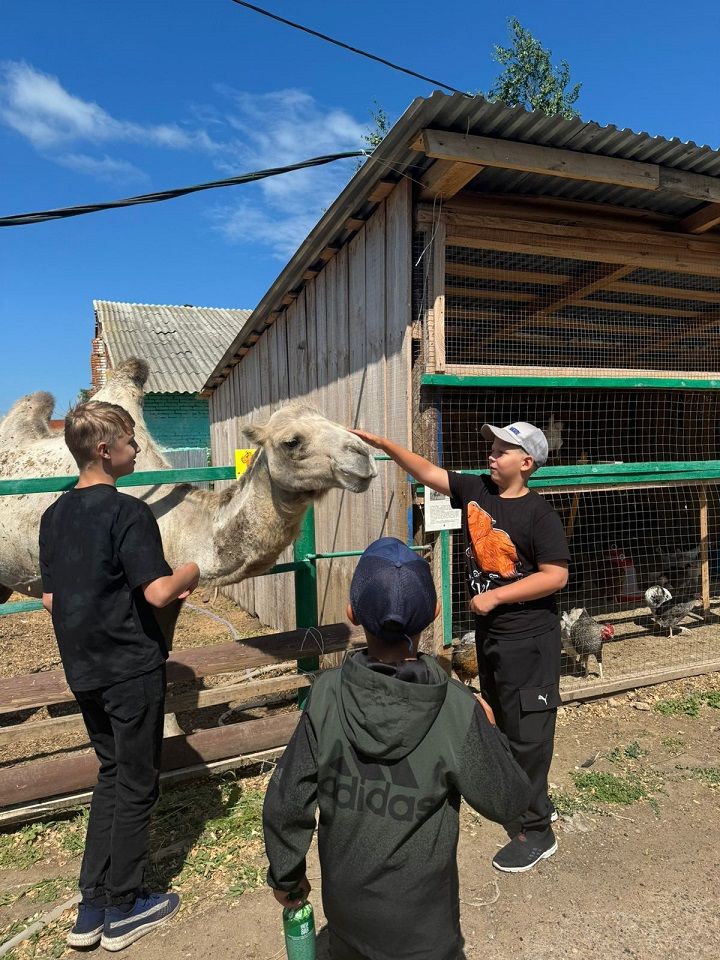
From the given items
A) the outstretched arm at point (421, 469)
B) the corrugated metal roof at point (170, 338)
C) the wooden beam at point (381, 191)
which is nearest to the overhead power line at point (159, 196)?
the wooden beam at point (381, 191)

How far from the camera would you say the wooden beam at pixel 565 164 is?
3.69 meters

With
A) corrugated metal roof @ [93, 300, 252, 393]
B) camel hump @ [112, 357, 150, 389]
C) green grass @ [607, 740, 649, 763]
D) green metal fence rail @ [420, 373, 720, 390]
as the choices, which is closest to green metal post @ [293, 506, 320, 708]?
green metal fence rail @ [420, 373, 720, 390]

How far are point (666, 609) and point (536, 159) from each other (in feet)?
16.6

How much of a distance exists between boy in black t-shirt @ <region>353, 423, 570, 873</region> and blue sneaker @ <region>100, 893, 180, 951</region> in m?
1.75

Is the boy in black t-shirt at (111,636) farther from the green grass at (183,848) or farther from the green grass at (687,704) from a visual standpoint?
the green grass at (687,704)

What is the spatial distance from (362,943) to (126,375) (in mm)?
3703

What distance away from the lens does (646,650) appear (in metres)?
6.20

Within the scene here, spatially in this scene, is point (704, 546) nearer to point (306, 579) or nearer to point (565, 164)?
point (565, 164)

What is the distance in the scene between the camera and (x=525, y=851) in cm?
300

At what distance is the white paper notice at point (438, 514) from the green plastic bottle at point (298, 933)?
2.90 m

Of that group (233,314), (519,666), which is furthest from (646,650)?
Answer: (233,314)

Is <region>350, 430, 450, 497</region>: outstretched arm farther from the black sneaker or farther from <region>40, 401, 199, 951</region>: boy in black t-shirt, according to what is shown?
the black sneaker

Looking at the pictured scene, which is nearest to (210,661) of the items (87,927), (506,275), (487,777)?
(87,927)

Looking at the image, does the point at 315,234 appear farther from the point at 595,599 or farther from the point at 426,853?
the point at 595,599
